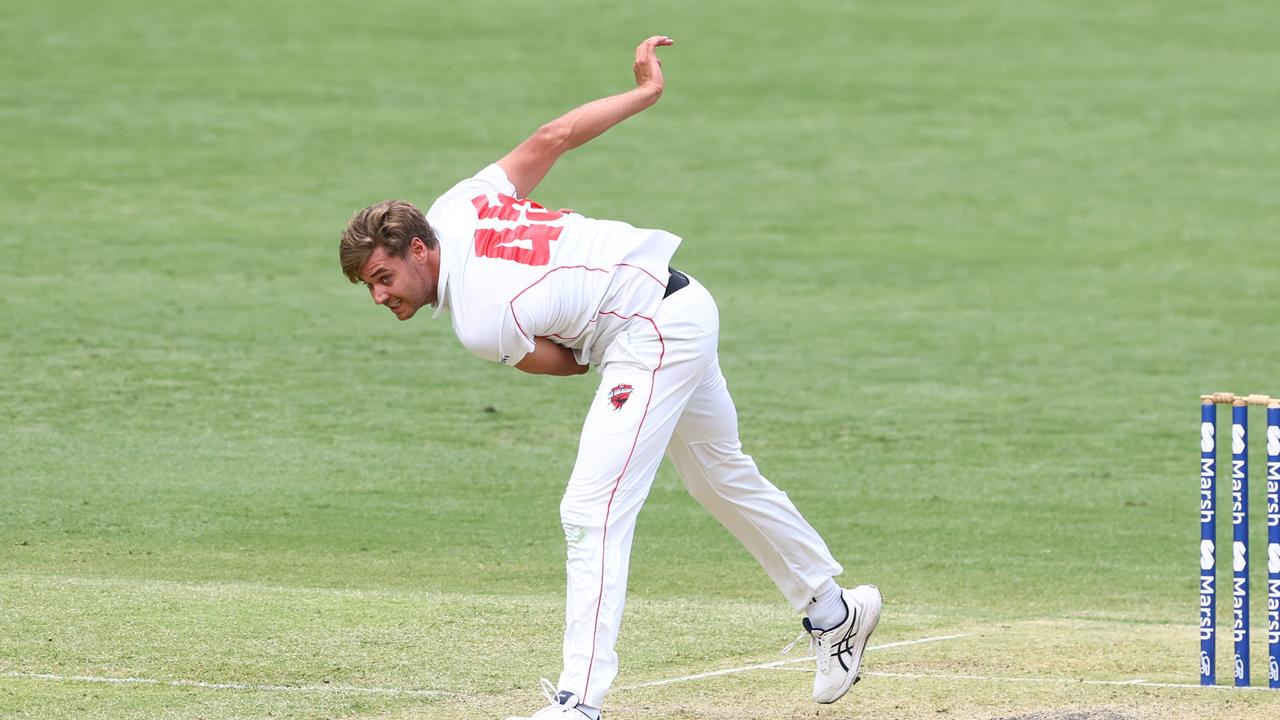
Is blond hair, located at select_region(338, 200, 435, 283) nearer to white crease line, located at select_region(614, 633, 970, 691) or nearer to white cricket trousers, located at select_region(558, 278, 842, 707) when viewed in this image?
white cricket trousers, located at select_region(558, 278, 842, 707)

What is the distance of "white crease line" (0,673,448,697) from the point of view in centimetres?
715

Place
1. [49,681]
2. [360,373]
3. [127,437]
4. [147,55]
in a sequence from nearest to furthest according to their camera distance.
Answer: [49,681] → [127,437] → [360,373] → [147,55]

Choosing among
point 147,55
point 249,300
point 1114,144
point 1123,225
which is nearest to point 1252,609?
point 249,300

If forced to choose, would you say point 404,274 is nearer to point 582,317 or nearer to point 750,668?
point 582,317

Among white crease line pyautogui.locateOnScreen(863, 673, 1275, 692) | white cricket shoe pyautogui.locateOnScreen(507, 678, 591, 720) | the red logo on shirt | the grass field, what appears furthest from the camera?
the grass field

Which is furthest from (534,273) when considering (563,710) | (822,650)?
(822,650)

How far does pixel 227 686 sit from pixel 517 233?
2.12 metres

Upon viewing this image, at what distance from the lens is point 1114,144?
87.6ft

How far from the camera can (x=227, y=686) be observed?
7.18 m

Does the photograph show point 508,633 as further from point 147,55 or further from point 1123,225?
point 147,55

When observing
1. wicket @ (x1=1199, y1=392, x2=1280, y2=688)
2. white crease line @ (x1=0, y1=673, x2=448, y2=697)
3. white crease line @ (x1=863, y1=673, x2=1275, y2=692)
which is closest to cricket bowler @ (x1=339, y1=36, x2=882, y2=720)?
white crease line @ (x1=0, y1=673, x2=448, y2=697)

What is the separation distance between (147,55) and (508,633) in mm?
22428

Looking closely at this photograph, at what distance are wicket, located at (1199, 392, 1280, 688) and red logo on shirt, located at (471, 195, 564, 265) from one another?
2.64 m

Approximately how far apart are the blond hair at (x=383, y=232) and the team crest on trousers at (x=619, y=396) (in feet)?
2.61
